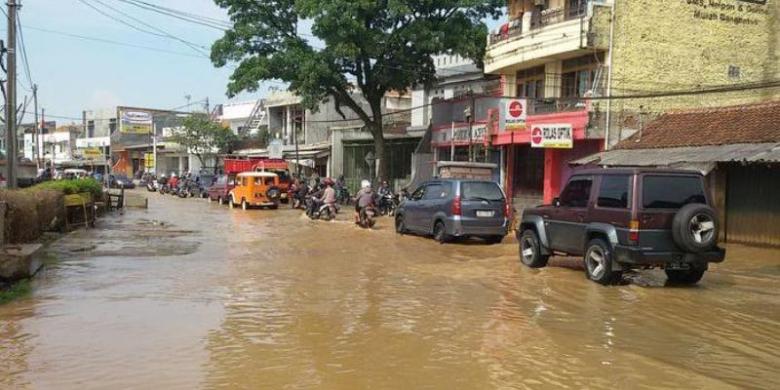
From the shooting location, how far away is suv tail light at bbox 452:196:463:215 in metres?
16.9

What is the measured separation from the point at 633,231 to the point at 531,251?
9.81ft

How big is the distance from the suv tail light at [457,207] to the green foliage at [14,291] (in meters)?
9.44

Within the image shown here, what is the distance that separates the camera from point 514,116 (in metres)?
25.9

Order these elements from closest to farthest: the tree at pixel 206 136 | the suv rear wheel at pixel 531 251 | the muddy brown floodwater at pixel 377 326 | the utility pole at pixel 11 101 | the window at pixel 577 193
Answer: the muddy brown floodwater at pixel 377 326 → the window at pixel 577 193 → the suv rear wheel at pixel 531 251 → the utility pole at pixel 11 101 → the tree at pixel 206 136

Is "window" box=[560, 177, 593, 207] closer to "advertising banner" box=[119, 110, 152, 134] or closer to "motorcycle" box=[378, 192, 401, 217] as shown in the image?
"motorcycle" box=[378, 192, 401, 217]

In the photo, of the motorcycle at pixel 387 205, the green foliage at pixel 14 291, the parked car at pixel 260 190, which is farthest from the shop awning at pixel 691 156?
the parked car at pixel 260 190

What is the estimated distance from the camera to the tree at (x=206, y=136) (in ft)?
182

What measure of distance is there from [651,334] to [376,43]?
23359mm

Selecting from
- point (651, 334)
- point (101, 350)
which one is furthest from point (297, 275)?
point (651, 334)

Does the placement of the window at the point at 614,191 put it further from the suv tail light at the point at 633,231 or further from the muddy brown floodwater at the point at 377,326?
the muddy brown floodwater at the point at 377,326

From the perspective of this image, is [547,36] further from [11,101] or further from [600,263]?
[11,101]

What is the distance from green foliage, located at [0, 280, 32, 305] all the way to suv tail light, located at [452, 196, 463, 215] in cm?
944

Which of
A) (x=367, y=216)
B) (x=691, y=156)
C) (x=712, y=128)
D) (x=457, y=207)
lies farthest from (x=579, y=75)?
(x=457, y=207)

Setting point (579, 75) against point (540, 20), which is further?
point (540, 20)
